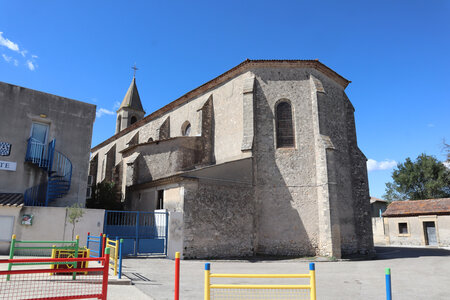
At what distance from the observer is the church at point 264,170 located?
15.3 meters

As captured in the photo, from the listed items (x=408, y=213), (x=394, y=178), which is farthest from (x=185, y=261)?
(x=394, y=178)

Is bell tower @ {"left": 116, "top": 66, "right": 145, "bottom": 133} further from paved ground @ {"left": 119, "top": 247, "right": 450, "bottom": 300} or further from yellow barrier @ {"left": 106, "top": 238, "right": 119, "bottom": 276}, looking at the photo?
yellow barrier @ {"left": 106, "top": 238, "right": 119, "bottom": 276}

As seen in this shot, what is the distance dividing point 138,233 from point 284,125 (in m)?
9.82

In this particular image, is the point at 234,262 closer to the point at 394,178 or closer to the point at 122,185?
the point at 122,185

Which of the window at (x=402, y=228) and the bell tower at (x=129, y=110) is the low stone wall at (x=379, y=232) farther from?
the bell tower at (x=129, y=110)

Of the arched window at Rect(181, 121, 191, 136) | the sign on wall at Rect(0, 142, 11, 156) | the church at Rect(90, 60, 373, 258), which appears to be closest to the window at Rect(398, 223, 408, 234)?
the church at Rect(90, 60, 373, 258)

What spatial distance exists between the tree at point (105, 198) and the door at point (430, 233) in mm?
25820

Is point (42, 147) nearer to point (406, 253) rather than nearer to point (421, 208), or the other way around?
point (406, 253)

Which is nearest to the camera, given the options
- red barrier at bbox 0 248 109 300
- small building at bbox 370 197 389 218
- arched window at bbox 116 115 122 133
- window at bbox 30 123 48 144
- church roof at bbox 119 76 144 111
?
red barrier at bbox 0 248 109 300

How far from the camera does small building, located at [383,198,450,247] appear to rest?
2691 centimetres

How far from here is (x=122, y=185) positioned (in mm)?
24016

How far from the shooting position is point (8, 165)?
45.5 feet

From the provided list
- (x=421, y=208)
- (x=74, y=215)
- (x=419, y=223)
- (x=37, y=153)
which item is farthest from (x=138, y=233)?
(x=421, y=208)

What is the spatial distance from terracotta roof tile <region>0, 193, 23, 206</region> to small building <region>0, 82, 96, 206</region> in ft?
0.22
